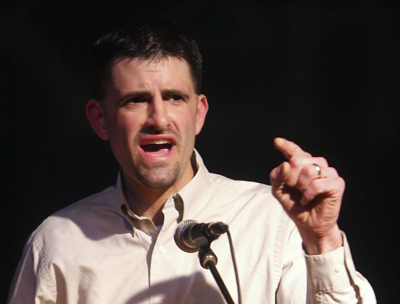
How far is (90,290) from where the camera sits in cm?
165

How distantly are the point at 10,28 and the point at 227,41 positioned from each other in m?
1.39

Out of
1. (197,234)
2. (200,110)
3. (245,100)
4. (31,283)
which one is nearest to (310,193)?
(197,234)

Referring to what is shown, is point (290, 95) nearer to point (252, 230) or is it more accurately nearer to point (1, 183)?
point (252, 230)

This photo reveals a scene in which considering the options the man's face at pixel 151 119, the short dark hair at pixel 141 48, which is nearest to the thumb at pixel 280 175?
the man's face at pixel 151 119

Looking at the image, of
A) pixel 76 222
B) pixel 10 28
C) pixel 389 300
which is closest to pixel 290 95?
pixel 389 300

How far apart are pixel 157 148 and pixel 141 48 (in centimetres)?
42

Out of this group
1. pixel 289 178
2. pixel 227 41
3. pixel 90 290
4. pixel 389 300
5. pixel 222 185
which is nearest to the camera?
pixel 289 178

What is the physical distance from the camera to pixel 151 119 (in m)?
1.67

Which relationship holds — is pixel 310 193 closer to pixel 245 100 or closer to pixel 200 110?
pixel 200 110

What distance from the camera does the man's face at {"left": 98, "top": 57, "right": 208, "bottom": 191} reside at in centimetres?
168

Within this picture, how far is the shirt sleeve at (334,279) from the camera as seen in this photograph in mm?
1231

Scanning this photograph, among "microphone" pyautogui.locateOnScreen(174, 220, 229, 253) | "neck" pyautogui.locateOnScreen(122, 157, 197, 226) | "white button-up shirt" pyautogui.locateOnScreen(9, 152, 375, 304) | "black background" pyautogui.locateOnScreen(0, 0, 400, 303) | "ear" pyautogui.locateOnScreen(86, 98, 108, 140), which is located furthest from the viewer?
"black background" pyautogui.locateOnScreen(0, 0, 400, 303)

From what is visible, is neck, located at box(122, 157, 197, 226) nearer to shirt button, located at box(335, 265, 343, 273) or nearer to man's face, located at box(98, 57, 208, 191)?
man's face, located at box(98, 57, 208, 191)

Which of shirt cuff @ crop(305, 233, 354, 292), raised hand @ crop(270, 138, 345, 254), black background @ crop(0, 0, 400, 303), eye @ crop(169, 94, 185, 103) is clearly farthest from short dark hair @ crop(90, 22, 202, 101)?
shirt cuff @ crop(305, 233, 354, 292)
